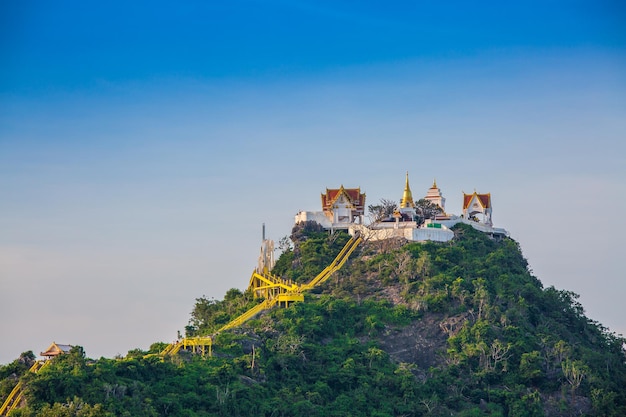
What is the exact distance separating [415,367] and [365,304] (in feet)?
21.1

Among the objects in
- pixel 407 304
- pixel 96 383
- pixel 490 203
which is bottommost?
pixel 96 383

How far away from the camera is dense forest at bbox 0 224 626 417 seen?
63.8 meters

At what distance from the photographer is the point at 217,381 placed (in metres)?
66.1

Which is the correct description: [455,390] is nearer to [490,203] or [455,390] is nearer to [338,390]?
[338,390]

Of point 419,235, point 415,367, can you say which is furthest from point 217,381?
point 419,235

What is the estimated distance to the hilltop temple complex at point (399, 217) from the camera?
83625 mm

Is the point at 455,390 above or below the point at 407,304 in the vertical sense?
below

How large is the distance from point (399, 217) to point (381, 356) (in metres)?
15.0

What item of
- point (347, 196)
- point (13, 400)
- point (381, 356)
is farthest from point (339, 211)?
point (13, 400)

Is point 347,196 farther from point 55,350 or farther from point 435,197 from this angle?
point 55,350

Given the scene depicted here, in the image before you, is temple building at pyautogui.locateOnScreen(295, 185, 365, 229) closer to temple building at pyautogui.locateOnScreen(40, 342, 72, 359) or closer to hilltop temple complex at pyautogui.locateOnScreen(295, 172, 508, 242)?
hilltop temple complex at pyautogui.locateOnScreen(295, 172, 508, 242)

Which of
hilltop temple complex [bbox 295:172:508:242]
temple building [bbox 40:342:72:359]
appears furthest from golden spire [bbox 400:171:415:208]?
temple building [bbox 40:342:72:359]

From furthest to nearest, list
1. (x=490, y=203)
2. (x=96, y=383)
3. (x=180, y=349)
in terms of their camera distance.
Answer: (x=490, y=203) < (x=180, y=349) < (x=96, y=383)

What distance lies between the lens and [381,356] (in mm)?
71312
